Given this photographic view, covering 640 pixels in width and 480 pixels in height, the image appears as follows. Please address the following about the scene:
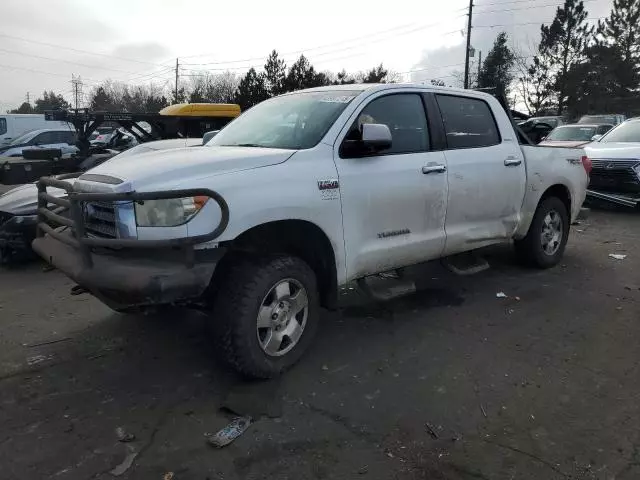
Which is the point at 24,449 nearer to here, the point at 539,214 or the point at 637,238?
the point at 539,214

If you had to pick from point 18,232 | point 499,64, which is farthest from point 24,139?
point 499,64

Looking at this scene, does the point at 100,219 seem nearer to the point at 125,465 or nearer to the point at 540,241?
the point at 125,465

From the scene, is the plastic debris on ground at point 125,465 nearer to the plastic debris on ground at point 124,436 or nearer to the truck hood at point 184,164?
the plastic debris on ground at point 124,436

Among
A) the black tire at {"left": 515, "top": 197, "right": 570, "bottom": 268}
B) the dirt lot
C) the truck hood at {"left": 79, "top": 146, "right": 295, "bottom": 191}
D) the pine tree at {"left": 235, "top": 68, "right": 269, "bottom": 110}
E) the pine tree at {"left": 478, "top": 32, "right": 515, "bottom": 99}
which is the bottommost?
the dirt lot

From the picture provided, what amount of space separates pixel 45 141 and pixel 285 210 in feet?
58.8

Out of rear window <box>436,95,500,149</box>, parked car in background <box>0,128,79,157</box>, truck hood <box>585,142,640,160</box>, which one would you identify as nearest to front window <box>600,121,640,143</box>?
truck hood <box>585,142,640,160</box>

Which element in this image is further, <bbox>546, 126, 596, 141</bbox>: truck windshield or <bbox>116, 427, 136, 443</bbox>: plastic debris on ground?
<bbox>546, 126, 596, 141</bbox>: truck windshield

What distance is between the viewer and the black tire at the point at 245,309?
3.29 metres

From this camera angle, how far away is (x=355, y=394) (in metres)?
3.44

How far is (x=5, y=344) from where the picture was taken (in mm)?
4156

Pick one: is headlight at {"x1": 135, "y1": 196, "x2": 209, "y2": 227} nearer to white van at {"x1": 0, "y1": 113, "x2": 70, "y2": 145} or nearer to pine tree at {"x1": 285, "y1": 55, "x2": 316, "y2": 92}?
white van at {"x1": 0, "y1": 113, "x2": 70, "y2": 145}

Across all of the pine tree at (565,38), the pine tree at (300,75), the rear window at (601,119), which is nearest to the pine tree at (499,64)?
the pine tree at (565,38)

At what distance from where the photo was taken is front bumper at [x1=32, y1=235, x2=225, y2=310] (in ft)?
9.80

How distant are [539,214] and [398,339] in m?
2.51
